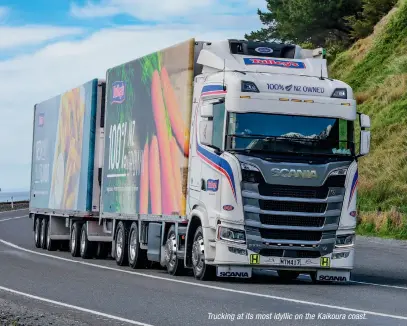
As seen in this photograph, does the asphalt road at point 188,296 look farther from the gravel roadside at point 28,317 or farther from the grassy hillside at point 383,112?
the grassy hillside at point 383,112

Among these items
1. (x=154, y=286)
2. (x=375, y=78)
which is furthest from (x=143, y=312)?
(x=375, y=78)

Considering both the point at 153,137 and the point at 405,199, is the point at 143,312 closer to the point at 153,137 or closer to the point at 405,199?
the point at 153,137

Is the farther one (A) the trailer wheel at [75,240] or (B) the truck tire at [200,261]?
(A) the trailer wheel at [75,240]

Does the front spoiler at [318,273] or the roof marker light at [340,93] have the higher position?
the roof marker light at [340,93]

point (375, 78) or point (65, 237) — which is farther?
point (375, 78)

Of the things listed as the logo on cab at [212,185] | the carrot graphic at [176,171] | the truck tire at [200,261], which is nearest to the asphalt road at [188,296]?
the truck tire at [200,261]

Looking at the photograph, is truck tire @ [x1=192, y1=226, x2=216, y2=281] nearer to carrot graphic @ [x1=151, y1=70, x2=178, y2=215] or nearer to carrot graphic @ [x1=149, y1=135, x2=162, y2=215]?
carrot graphic @ [x1=151, y1=70, x2=178, y2=215]

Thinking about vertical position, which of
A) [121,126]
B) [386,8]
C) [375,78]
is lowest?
[121,126]

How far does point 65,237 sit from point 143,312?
17.2 meters

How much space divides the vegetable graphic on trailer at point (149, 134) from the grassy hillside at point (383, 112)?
12.2 meters

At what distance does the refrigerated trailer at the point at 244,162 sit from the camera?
18.8 meters

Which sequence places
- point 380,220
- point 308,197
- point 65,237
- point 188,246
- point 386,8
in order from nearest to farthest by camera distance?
point 308,197 < point 188,246 < point 65,237 < point 380,220 < point 386,8

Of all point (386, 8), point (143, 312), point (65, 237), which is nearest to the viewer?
point (143, 312)

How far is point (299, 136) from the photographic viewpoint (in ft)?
62.4
